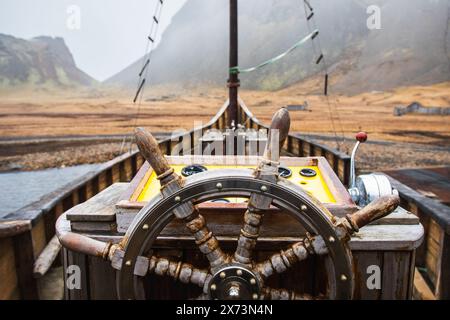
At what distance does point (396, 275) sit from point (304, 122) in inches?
1054

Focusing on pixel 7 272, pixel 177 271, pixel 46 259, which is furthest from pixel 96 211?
pixel 46 259

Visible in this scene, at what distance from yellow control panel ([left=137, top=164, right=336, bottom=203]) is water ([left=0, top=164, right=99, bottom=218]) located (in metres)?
8.91

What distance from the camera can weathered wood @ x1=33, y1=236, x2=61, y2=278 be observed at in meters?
2.73

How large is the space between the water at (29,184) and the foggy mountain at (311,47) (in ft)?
133

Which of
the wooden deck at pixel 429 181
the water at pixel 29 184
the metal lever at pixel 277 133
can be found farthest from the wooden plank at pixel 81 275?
the water at pixel 29 184

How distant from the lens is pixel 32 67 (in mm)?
54406

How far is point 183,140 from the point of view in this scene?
301 inches

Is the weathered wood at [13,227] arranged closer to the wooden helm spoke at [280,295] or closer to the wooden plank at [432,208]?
the wooden helm spoke at [280,295]

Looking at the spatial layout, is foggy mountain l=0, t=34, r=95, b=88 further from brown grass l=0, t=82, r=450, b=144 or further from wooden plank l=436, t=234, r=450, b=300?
wooden plank l=436, t=234, r=450, b=300

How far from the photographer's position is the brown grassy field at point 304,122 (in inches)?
659

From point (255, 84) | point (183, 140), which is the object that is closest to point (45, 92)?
point (255, 84)

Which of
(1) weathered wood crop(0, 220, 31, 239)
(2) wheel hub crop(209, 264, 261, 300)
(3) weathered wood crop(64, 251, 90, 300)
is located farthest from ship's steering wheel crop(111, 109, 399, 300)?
(1) weathered wood crop(0, 220, 31, 239)

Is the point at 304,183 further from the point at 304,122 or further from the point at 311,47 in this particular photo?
the point at 311,47

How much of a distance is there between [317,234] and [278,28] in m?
93.5
